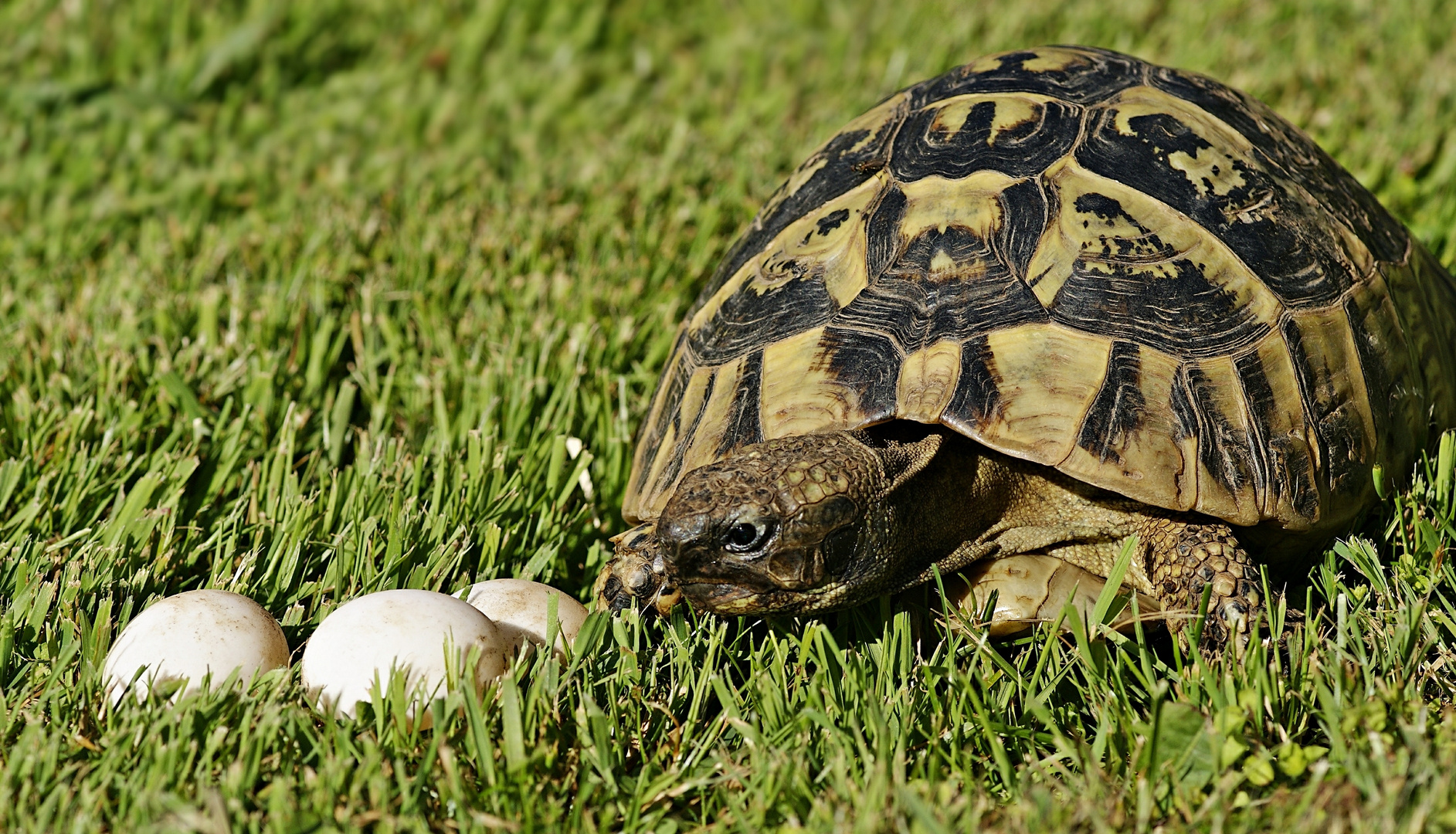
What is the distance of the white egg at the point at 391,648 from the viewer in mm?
2025

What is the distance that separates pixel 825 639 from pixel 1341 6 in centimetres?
458

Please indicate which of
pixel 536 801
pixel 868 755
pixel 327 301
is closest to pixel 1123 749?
pixel 868 755

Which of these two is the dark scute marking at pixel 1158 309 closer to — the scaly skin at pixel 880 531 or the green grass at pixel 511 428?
the scaly skin at pixel 880 531

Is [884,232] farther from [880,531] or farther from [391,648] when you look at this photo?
[391,648]

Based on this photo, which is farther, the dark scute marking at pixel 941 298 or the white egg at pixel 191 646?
the dark scute marking at pixel 941 298

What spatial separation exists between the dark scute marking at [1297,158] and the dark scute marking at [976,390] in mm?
987

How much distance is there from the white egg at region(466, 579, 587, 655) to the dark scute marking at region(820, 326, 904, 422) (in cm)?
68

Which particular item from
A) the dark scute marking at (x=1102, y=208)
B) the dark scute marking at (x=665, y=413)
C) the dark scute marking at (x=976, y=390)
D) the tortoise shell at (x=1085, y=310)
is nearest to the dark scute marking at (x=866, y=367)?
the tortoise shell at (x=1085, y=310)

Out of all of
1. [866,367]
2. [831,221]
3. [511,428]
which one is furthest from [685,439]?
[511,428]

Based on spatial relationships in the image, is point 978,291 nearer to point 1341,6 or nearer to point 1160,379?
point 1160,379

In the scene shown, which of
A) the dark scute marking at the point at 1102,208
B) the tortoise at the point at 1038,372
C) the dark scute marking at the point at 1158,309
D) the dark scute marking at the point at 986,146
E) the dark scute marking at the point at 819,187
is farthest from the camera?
the dark scute marking at the point at 819,187

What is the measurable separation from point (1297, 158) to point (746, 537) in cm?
175

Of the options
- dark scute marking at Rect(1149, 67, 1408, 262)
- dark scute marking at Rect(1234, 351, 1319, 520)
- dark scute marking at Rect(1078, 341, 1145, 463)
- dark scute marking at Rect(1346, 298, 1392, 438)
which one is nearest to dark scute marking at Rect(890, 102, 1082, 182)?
dark scute marking at Rect(1149, 67, 1408, 262)

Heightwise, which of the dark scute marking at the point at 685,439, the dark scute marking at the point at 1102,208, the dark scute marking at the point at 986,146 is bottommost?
the dark scute marking at the point at 685,439
